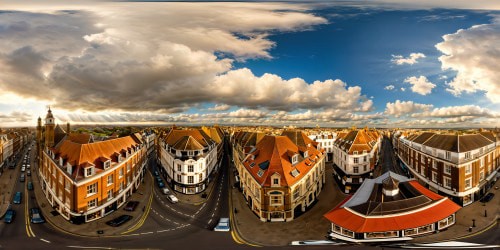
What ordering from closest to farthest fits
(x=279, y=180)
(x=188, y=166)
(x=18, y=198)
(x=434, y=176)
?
(x=279, y=180) → (x=18, y=198) → (x=434, y=176) → (x=188, y=166)

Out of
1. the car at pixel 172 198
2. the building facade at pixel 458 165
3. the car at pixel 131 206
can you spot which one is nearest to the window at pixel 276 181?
the car at pixel 172 198

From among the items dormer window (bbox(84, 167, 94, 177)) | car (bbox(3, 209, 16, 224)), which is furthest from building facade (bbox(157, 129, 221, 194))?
car (bbox(3, 209, 16, 224))

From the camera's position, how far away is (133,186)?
62.6 metres

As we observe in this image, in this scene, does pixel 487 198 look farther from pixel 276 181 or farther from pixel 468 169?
pixel 276 181

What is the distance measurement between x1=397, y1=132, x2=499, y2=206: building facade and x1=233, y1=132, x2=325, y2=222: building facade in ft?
73.4

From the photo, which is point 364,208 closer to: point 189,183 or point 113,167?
point 189,183

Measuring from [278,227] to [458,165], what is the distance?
1317 inches

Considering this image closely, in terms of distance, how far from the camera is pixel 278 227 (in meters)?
44.4

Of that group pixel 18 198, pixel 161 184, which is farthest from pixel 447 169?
pixel 18 198

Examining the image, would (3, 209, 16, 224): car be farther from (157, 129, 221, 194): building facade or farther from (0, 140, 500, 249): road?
(157, 129, 221, 194): building facade

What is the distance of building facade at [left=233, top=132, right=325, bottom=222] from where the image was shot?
154 feet

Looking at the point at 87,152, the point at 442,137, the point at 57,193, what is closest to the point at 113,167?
the point at 87,152

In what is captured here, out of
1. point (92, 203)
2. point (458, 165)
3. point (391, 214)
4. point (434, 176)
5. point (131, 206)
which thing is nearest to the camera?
point (391, 214)

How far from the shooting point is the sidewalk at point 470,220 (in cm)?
3609
